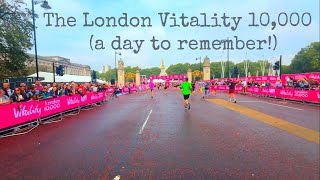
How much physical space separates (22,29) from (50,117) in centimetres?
2374

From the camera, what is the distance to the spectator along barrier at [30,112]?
9.92 m

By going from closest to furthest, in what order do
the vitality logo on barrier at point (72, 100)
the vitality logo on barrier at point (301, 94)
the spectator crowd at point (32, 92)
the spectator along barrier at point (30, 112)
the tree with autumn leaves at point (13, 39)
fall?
the spectator along barrier at point (30, 112) → the spectator crowd at point (32, 92) → the vitality logo on barrier at point (72, 100) → the vitality logo on barrier at point (301, 94) → the tree with autumn leaves at point (13, 39)

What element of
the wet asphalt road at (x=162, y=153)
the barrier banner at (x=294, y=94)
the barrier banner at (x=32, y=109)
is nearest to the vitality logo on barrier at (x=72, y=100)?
the barrier banner at (x=32, y=109)

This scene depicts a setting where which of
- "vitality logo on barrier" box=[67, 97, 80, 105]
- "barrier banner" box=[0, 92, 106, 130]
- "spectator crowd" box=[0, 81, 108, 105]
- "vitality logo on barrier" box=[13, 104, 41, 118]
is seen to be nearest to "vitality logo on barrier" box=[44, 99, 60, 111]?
"barrier banner" box=[0, 92, 106, 130]

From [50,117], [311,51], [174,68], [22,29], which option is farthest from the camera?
[174,68]

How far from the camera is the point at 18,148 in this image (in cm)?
762

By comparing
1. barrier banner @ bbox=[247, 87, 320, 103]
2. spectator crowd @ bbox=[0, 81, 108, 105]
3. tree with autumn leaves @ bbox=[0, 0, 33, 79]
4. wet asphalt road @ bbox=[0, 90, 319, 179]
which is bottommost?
wet asphalt road @ bbox=[0, 90, 319, 179]

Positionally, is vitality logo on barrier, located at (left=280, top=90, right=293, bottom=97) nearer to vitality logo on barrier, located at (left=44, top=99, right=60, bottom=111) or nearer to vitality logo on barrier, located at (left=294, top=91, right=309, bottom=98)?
vitality logo on barrier, located at (left=294, top=91, right=309, bottom=98)

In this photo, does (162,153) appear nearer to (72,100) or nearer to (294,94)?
(72,100)

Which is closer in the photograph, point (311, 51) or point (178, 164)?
point (178, 164)

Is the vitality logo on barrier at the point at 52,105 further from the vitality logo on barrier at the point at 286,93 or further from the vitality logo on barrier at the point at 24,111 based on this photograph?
the vitality logo on barrier at the point at 286,93

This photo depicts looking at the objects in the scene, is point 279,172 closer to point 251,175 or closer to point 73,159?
point 251,175

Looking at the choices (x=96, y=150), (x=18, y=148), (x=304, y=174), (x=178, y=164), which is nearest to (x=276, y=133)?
(x=304, y=174)

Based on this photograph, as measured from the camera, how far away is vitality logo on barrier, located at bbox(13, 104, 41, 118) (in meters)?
10.6
